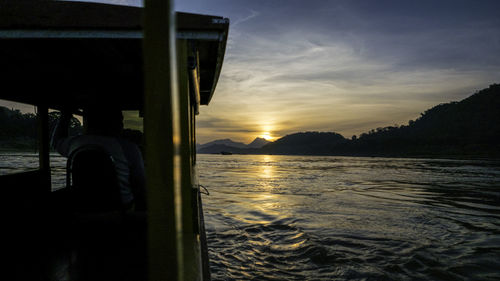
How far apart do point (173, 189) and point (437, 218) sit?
1119cm

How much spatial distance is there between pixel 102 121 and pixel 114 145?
0.59 meters

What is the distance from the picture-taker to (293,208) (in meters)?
11.8

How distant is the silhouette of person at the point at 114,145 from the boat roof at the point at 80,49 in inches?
10.4

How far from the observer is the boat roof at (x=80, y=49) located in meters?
2.24

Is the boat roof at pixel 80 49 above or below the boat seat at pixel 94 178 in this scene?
above

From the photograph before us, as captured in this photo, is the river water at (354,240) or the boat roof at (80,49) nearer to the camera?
the boat roof at (80,49)

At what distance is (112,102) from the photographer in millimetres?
3619

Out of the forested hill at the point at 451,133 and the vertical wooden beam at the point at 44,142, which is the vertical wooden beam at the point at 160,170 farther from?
the forested hill at the point at 451,133

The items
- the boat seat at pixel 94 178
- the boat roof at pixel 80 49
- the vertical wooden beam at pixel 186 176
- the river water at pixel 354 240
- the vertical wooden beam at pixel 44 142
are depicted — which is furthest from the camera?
the vertical wooden beam at pixel 44 142

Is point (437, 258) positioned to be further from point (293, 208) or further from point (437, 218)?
point (293, 208)

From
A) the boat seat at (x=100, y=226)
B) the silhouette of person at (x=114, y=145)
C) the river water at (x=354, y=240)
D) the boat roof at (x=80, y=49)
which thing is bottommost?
the river water at (x=354, y=240)

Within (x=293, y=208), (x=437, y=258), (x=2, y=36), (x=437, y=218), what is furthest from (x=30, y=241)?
(x=437, y=218)

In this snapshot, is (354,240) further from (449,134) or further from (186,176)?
(449,134)

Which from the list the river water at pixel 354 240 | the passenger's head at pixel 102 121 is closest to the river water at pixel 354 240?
the river water at pixel 354 240
